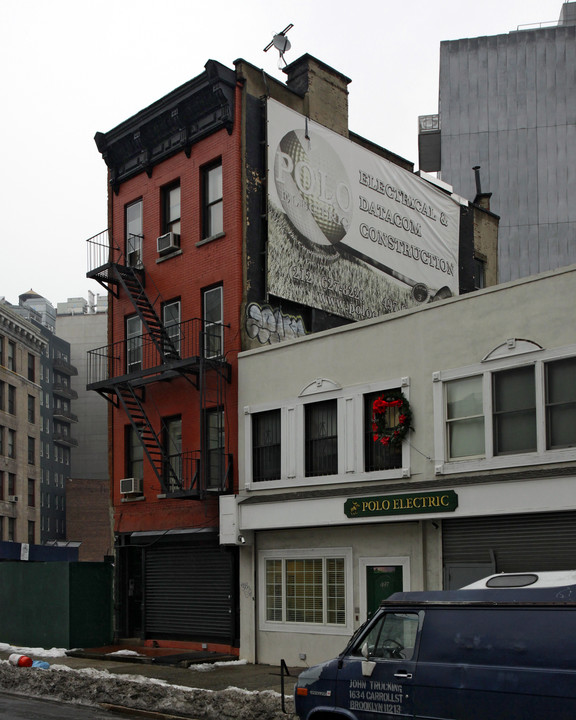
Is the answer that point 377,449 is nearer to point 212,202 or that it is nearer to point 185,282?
point 185,282

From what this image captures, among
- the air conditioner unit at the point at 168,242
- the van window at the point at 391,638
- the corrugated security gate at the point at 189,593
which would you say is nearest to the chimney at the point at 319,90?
the air conditioner unit at the point at 168,242

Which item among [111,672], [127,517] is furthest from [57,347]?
[111,672]

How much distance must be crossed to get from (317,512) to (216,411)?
5.10m

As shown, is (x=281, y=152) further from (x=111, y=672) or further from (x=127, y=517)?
(x=111, y=672)

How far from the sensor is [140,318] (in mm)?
26781

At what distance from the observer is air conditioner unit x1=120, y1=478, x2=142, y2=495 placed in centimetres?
2712

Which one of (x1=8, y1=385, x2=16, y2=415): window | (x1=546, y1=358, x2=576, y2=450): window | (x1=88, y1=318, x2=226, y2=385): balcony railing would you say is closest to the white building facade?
(x1=546, y1=358, x2=576, y2=450): window

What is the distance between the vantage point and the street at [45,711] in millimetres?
14991

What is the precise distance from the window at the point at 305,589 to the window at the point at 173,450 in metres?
4.24

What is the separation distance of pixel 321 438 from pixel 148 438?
6.43 m

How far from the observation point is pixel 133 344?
28344 millimetres

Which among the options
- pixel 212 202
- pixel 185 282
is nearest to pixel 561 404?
pixel 185 282

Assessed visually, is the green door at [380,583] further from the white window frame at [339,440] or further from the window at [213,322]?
the window at [213,322]

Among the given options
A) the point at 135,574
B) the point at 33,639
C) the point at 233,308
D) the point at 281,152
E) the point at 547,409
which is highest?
the point at 281,152
